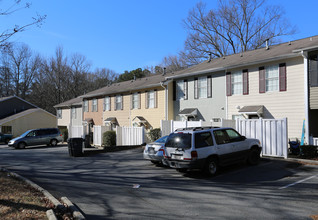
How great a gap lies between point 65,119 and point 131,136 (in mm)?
22607

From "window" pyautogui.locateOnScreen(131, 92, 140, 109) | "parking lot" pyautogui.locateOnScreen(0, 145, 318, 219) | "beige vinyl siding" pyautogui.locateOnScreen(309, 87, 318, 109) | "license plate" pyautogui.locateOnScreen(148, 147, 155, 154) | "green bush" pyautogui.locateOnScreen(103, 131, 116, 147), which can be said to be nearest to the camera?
"parking lot" pyautogui.locateOnScreen(0, 145, 318, 219)

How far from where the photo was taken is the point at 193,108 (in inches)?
830

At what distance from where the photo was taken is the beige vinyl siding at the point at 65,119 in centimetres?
4045

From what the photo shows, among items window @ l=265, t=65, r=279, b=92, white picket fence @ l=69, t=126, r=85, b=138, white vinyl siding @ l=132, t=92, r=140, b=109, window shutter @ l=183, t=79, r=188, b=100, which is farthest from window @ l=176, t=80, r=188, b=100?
white picket fence @ l=69, t=126, r=85, b=138

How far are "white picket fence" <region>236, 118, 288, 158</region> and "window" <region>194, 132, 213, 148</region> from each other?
3.99 meters

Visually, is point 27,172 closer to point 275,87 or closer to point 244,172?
point 244,172

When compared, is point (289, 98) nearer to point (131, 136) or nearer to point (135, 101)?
point (131, 136)

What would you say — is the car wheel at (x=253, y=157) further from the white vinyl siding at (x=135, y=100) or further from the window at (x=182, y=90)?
the white vinyl siding at (x=135, y=100)

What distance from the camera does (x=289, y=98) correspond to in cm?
1541

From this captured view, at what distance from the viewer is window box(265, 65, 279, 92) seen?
1617 centimetres

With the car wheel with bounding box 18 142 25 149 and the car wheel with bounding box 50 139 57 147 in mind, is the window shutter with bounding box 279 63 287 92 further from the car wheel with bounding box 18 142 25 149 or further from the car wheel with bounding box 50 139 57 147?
the car wheel with bounding box 18 142 25 149

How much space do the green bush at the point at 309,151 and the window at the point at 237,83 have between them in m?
6.50

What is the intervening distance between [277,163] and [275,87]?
19.8 feet

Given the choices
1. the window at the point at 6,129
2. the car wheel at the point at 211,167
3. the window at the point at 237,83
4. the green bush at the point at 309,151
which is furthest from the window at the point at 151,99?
the window at the point at 6,129
